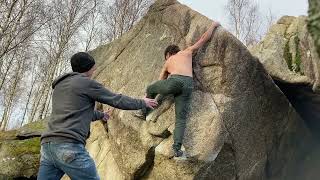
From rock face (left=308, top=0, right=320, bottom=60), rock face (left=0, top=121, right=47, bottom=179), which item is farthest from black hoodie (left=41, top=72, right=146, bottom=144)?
rock face (left=0, top=121, right=47, bottom=179)

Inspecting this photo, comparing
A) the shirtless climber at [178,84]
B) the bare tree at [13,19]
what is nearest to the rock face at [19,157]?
the shirtless climber at [178,84]

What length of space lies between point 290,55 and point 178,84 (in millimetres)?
3725

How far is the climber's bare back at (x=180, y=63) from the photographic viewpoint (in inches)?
320

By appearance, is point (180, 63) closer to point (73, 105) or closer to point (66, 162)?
point (73, 105)

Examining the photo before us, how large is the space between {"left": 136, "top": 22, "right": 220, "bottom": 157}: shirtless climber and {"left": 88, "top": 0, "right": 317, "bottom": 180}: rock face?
0.29 meters

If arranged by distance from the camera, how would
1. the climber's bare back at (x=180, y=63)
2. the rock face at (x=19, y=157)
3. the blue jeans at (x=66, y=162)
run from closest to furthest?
the blue jeans at (x=66, y=162) → the climber's bare back at (x=180, y=63) → the rock face at (x=19, y=157)

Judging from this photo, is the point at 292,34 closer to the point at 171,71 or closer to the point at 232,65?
the point at 232,65

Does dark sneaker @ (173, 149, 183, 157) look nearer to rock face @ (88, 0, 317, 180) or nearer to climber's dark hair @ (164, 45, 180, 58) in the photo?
rock face @ (88, 0, 317, 180)

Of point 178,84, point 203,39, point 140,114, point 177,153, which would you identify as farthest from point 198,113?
point 203,39

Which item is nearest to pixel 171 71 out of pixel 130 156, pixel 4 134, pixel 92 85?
pixel 130 156

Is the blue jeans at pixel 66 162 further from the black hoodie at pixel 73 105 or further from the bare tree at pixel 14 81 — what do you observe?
the bare tree at pixel 14 81

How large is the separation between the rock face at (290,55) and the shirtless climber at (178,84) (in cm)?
247

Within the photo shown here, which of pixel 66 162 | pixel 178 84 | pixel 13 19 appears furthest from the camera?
pixel 13 19

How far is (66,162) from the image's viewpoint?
4480 millimetres
